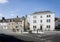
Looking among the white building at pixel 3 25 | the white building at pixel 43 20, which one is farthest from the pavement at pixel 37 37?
the white building at pixel 3 25

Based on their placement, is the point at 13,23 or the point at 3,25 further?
the point at 3,25

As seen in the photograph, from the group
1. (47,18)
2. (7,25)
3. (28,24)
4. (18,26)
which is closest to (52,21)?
(47,18)

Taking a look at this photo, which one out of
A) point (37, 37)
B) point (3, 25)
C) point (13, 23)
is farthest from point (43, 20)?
point (37, 37)

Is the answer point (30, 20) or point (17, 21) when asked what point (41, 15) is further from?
point (17, 21)

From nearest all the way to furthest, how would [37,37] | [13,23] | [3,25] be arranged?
1. [37,37]
2. [13,23]
3. [3,25]

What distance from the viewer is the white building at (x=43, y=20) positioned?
216 ft

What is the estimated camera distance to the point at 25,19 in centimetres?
7694

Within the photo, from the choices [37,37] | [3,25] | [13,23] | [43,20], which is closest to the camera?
[37,37]

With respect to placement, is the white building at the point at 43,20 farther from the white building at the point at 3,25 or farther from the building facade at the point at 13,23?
the white building at the point at 3,25

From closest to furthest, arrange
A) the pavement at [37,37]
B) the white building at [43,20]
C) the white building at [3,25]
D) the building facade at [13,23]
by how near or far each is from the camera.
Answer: the pavement at [37,37], the white building at [43,20], the building facade at [13,23], the white building at [3,25]

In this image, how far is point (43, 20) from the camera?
6819 cm

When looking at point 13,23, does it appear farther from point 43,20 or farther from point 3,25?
point 43,20

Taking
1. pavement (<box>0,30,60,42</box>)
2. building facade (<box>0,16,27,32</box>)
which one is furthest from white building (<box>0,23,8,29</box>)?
pavement (<box>0,30,60,42</box>)

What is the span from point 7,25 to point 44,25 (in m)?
26.9
